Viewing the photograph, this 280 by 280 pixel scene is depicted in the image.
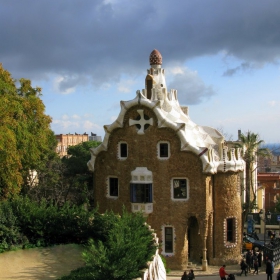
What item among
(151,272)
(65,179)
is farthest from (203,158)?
(65,179)

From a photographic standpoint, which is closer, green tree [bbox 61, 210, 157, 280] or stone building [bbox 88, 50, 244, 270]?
green tree [bbox 61, 210, 157, 280]

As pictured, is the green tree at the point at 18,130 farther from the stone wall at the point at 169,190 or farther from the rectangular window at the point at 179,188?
the rectangular window at the point at 179,188

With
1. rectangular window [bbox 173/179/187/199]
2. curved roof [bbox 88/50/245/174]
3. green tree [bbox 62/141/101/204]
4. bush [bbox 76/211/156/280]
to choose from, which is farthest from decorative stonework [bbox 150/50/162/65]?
green tree [bbox 62/141/101/204]

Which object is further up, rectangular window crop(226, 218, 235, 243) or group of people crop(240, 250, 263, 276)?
rectangular window crop(226, 218, 235, 243)

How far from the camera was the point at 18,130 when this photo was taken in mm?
26578

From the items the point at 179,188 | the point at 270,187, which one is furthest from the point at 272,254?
the point at 270,187

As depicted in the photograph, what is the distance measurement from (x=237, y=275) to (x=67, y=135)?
84419mm

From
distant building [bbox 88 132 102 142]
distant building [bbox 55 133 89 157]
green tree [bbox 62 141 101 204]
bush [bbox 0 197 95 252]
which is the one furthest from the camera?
distant building [bbox 88 132 102 142]

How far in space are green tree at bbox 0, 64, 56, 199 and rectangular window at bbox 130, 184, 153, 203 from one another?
20.1 feet

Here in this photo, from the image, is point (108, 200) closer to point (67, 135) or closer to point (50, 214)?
point (50, 214)

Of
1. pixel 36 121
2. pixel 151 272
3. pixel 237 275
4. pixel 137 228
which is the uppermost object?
Result: pixel 36 121

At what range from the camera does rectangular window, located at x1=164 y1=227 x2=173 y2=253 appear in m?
25.3

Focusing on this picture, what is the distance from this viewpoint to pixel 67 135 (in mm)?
105438

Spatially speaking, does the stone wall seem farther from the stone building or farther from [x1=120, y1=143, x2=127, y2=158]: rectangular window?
[x1=120, y1=143, x2=127, y2=158]: rectangular window
